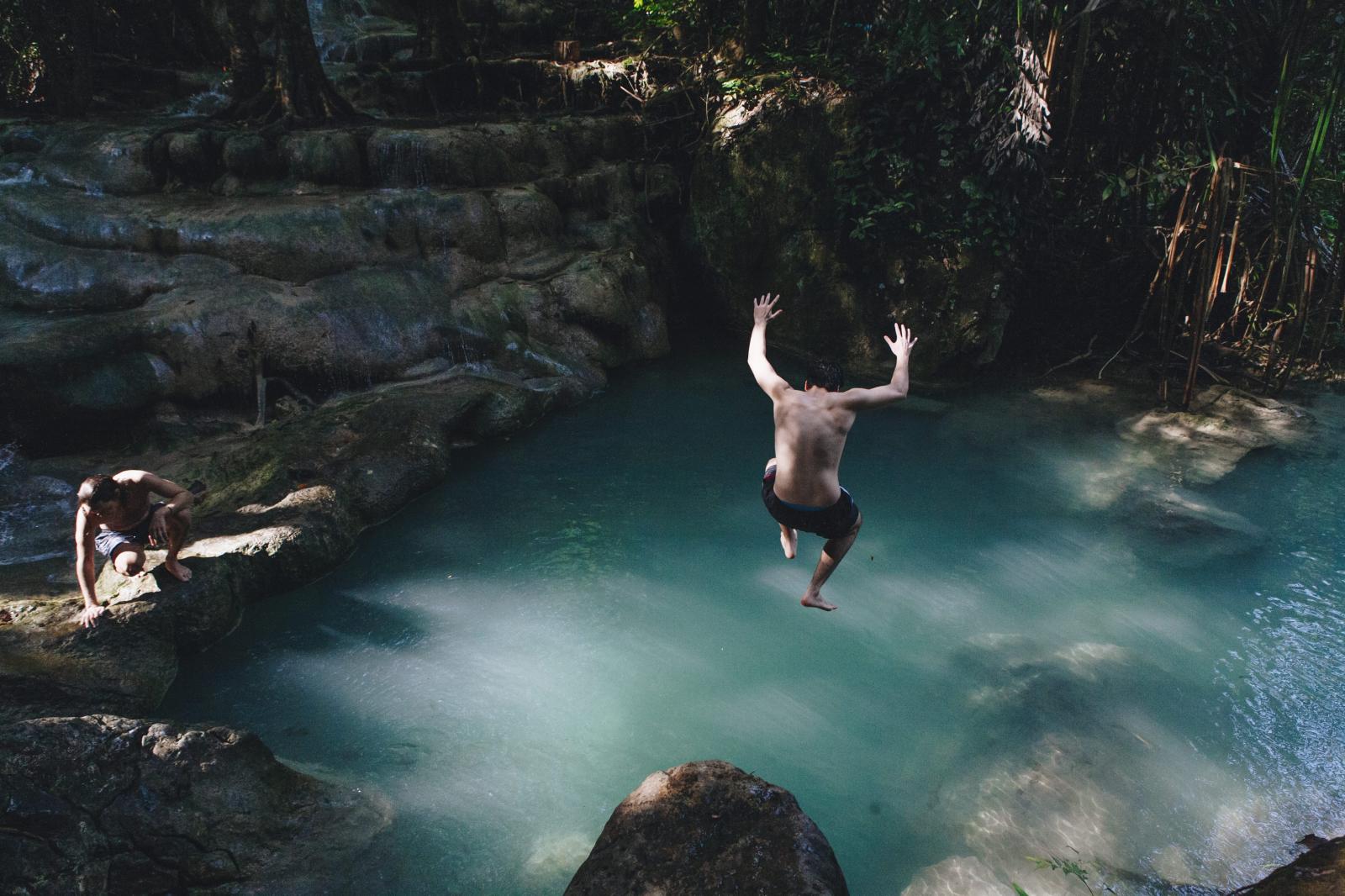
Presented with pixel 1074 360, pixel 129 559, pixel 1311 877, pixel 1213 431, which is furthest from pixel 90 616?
pixel 1074 360

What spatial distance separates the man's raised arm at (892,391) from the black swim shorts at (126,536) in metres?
4.23

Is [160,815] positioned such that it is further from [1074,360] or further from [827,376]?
[1074,360]

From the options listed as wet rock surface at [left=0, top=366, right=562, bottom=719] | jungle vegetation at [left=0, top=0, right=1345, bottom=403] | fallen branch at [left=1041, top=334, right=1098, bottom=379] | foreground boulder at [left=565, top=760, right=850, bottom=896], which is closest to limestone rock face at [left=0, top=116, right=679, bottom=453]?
wet rock surface at [left=0, top=366, right=562, bottom=719]

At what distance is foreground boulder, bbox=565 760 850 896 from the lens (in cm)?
295

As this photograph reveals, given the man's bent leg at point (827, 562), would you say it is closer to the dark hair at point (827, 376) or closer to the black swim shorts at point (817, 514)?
the black swim shorts at point (817, 514)

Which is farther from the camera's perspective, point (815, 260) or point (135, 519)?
point (815, 260)

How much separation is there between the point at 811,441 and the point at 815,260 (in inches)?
239

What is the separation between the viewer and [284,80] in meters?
9.46

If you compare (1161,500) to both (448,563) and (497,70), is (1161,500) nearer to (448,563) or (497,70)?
(448,563)

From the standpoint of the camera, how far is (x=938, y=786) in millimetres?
4078

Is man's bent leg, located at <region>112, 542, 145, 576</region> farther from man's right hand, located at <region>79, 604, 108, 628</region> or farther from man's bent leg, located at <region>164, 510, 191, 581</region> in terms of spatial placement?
man's right hand, located at <region>79, 604, 108, 628</region>

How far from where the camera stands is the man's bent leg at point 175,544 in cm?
494

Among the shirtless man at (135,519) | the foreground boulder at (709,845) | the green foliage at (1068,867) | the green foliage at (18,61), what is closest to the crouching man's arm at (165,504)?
the shirtless man at (135,519)

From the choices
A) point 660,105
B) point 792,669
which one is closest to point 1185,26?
point 660,105
